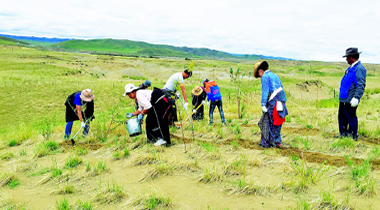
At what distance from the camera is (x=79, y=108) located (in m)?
6.73

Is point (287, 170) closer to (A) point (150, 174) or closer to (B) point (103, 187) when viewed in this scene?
(A) point (150, 174)

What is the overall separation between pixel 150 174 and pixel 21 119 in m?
10.1

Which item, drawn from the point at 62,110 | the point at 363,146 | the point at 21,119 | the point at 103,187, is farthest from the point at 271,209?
the point at 62,110

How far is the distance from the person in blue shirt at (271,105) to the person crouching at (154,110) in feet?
6.44

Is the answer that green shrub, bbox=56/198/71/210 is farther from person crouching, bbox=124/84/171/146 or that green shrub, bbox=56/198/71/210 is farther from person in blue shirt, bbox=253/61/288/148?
person in blue shirt, bbox=253/61/288/148

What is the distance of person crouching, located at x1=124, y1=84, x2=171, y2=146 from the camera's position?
18.8ft

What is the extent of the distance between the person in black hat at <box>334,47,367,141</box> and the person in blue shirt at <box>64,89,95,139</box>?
5.69 meters

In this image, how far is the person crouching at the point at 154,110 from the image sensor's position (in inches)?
225

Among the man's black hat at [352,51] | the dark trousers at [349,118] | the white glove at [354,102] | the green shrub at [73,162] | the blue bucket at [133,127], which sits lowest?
the green shrub at [73,162]

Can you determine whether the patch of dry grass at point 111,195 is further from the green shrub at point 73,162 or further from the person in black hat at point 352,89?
the person in black hat at point 352,89

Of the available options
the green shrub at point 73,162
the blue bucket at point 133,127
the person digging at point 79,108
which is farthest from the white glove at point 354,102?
the person digging at point 79,108

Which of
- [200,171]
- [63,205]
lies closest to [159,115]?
[200,171]

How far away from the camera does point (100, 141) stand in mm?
6715

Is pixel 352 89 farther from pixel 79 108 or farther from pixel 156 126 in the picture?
pixel 79 108
